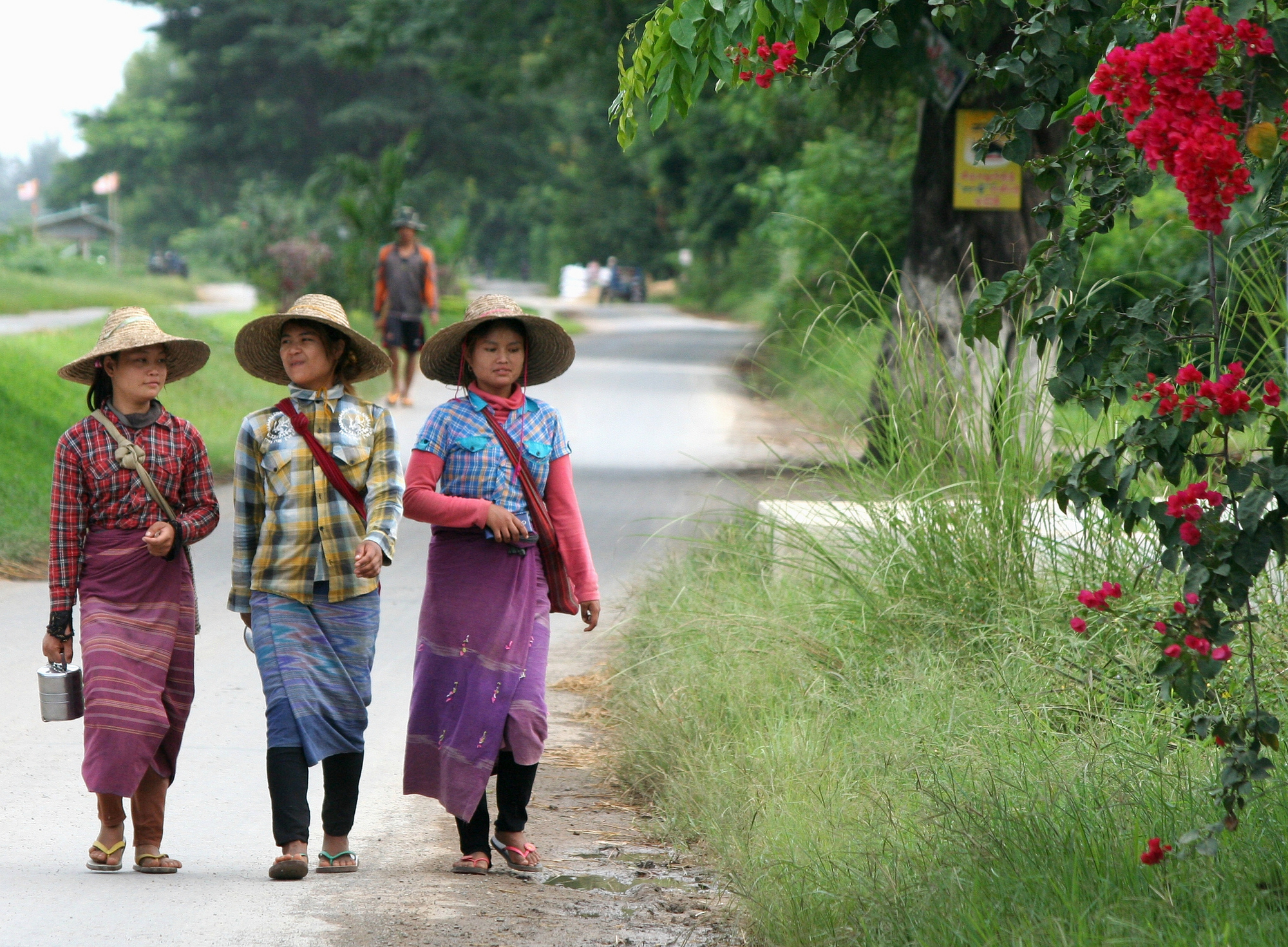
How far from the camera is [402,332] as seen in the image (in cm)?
1733

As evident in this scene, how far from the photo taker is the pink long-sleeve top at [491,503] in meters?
4.71

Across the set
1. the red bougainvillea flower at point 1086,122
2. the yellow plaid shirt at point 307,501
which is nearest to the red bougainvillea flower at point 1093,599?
the red bougainvillea flower at point 1086,122

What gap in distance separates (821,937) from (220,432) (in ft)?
42.3

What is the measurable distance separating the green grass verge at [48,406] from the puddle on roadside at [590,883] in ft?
19.7

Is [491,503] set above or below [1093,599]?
below

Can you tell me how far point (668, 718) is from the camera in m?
5.89

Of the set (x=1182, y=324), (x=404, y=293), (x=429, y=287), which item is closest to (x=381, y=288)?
(x=404, y=293)

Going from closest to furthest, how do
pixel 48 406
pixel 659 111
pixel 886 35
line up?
pixel 886 35 → pixel 659 111 → pixel 48 406

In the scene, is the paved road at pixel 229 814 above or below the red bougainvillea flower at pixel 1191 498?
below

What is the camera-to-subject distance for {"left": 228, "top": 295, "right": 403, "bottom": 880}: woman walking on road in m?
4.67

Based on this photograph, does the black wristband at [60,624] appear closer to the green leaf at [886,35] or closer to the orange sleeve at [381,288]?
the green leaf at [886,35]

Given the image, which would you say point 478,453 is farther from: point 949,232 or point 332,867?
point 949,232

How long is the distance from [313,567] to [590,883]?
125 centimetres

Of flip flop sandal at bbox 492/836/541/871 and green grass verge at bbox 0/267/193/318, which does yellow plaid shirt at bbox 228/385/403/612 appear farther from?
green grass verge at bbox 0/267/193/318
